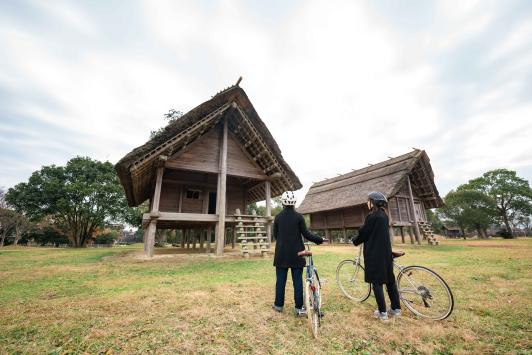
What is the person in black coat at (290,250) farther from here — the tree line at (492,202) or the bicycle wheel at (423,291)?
the tree line at (492,202)

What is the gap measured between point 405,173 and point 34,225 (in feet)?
155

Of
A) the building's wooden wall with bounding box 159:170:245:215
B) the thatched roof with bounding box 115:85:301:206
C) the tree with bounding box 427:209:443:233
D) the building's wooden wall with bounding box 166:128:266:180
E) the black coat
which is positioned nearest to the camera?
the black coat

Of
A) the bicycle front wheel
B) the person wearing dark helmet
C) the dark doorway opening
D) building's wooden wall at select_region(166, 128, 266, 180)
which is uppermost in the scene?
building's wooden wall at select_region(166, 128, 266, 180)

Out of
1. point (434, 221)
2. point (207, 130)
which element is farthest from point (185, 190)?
point (434, 221)

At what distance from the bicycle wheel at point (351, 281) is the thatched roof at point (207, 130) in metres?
7.72

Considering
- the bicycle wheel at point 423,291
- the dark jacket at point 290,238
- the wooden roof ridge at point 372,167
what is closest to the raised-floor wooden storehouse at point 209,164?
the dark jacket at point 290,238

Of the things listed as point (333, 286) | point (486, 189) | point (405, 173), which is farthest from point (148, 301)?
point (486, 189)

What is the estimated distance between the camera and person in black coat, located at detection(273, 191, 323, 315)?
3.68 m

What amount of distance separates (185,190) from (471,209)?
42635 mm

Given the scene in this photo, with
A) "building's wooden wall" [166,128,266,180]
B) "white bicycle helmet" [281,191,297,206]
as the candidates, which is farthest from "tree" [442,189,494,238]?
"white bicycle helmet" [281,191,297,206]

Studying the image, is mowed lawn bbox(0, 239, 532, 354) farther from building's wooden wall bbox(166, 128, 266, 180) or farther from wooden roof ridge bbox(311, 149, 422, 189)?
wooden roof ridge bbox(311, 149, 422, 189)

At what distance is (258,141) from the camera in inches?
475

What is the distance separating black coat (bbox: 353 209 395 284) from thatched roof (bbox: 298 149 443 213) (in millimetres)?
15654

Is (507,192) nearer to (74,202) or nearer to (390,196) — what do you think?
(390,196)
